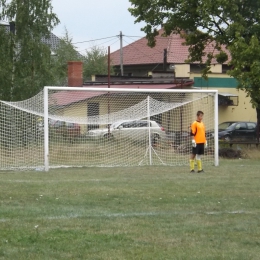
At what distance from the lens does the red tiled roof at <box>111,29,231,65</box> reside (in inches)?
2435

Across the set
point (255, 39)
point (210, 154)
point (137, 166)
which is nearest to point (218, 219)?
point (137, 166)

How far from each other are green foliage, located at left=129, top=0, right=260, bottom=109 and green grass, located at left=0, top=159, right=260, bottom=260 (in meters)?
14.5

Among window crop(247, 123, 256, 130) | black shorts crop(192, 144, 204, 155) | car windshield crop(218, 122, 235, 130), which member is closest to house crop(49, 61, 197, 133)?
black shorts crop(192, 144, 204, 155)

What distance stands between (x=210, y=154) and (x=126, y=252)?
16960 mm

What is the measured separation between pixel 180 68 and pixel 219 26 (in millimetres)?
17672

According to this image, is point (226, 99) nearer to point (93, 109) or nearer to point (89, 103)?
point (89, 103)

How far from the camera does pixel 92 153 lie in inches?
886

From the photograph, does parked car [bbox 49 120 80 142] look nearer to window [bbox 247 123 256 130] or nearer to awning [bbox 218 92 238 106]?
window [bbox 247 123 256 130]

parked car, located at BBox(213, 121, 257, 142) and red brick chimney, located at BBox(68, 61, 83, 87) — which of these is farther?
red brick chimney, located at BBox(68, 61, 83, 87)

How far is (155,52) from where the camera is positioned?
66.6 metres

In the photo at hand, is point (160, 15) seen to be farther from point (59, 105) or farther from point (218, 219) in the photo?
point (218, 219)

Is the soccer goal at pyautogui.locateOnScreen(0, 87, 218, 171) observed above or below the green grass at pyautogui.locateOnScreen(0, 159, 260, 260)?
above

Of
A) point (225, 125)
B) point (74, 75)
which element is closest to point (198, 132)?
point (74, 75)

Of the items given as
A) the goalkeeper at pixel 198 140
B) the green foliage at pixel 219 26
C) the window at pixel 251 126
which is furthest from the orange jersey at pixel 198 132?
the window at pixel 251 126
